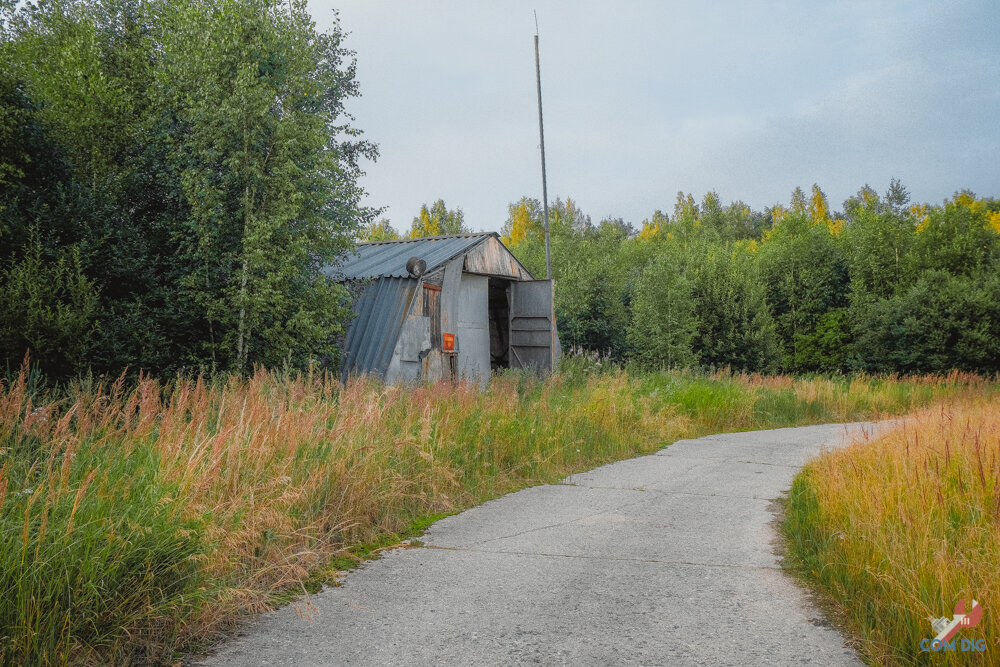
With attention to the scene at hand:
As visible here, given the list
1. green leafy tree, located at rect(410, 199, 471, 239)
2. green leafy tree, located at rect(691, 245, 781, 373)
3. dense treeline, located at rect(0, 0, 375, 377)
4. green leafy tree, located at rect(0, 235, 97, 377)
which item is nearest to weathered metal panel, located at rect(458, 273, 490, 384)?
dense treeline, located at rect(0, 0, 375, 377)

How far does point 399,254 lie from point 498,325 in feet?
13.3

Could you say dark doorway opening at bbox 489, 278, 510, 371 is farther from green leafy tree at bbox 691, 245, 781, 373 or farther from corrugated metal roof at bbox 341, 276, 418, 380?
green leafy tree at bbox 691, 245, 781, 373

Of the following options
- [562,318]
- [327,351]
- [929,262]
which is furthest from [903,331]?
[327,351]

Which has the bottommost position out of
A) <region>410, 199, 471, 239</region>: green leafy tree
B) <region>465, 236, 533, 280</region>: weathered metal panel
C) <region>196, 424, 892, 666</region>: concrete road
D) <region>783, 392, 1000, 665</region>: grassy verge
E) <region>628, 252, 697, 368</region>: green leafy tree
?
<region>196, 424, 892, 666</region>: concrete road

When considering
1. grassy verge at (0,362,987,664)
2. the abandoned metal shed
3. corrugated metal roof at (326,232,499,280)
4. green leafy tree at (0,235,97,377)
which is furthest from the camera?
corrugated metal roof at (326,232,499,280)

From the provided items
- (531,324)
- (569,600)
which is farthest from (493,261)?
(569,600)

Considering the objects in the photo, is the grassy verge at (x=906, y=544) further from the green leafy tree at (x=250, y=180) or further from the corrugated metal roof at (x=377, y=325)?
the corrugated metal roof at (x=377, y=325)

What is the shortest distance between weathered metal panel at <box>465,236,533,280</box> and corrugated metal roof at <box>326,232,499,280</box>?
0.20 m

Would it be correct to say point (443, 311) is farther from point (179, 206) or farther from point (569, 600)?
point (569, 600)

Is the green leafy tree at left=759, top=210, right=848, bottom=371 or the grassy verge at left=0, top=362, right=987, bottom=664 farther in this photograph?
the green leafy tree at left=759, top=210, right=848, bottom=371

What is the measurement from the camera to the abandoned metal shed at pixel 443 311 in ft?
48.9

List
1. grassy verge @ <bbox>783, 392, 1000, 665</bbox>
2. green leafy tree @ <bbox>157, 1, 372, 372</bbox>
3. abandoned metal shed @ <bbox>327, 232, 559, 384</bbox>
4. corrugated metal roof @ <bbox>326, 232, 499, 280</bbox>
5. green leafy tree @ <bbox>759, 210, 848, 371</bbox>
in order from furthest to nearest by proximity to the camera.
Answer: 1. green leafy tree @ <bbox>759, 210, 848, 371</bbox>
2. corrugated metal roof @ <bbox>326, 232, 499, 280</bbox>
3. abandoned metal shed @ <bbox>327, 232, 559, 384</bbox>
4. green leafy tree @ <bbox>157, 1, 372, 372</bbox>
5. grassy verge @ <bbox>783, 392, 1000, 665</bbox>

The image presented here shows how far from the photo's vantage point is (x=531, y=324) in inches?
736

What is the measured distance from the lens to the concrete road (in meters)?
3.41
